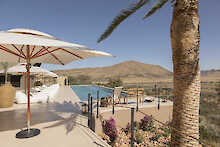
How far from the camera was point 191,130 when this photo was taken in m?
2.81

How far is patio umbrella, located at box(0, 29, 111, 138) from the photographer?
7.08 feet

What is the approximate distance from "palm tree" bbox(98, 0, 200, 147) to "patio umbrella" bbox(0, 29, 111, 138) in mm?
1767

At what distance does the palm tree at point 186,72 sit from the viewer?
283cm

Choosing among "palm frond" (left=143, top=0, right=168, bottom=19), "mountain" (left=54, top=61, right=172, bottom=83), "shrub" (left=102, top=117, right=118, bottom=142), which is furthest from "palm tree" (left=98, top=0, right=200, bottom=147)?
"mountain" (left=54, top=61, right=172, bottom=83)

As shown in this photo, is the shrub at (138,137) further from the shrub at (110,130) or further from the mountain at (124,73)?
the mountain at (124,73)

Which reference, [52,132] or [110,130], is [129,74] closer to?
[110,130]

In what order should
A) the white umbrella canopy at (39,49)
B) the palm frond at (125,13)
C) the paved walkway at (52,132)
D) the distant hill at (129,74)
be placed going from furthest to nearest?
the distant hill at (129,74)
the palm frond at (125,13)
the paved walkway at (52,132)
the white umbrella canopy at (39,49)

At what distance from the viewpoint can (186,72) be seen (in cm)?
288

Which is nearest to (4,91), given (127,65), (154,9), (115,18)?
(115,18)

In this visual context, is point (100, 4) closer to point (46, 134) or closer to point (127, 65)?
point (46, 134)

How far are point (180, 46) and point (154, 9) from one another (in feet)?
8.25

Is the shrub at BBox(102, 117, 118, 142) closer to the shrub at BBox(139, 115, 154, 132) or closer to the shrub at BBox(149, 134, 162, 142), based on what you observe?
the shrub at BBox(149, 134, 162, 142)

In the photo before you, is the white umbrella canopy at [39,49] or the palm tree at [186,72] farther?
the palm tree at [186,72]

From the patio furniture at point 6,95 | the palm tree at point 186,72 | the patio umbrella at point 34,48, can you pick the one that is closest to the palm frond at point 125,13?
the palm tree at point 186,72
